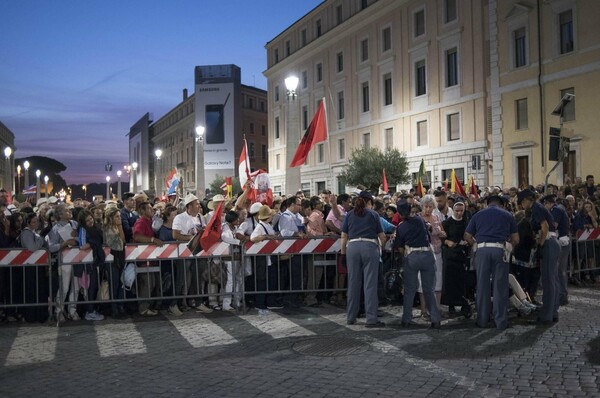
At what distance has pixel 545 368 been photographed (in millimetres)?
6070

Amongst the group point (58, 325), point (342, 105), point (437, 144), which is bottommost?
point (58, 325)

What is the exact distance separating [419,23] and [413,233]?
106 feet

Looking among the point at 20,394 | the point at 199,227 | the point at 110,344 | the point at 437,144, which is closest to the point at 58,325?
the point at 110,344

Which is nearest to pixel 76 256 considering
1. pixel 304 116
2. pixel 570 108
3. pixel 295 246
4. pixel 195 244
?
pixel 195 244

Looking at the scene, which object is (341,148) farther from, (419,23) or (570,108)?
(570,108)

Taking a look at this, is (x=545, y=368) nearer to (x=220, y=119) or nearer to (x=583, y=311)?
(x=583, y=311)

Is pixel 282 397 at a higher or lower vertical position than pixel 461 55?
lower

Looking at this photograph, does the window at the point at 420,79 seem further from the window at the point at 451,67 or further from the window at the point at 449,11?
the window at the point at 449,11

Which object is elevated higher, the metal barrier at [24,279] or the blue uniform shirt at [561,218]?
the blue uniform shirt at [561,218]

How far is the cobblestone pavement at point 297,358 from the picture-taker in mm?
5582

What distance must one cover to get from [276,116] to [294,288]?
160 feet

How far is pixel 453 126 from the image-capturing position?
35062mm

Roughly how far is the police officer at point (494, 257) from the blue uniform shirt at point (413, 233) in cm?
71

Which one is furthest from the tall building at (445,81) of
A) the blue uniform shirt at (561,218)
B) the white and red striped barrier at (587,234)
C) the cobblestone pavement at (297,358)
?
the cobblestone pavement at (297,358)
